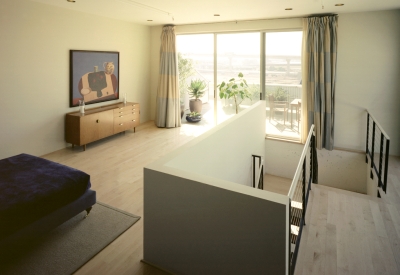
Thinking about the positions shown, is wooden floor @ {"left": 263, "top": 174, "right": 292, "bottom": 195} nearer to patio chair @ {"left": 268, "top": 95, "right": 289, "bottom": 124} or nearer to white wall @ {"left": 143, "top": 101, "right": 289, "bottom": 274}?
patio chair @ {"left": 268, "top": 95, "right": 289, "bottom": 124}

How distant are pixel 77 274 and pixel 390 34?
5.77m

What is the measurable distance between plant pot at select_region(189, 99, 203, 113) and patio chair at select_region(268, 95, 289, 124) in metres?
2.13

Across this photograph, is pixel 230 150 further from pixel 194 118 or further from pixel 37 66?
pixel 194 118

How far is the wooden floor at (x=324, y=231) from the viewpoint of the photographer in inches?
93.4

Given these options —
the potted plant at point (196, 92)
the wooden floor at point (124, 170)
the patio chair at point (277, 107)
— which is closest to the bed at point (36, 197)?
the wooden floor at point (124, 170)

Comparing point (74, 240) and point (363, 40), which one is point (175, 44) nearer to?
point (363, 40)

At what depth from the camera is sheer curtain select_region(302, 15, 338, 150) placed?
5395 mm

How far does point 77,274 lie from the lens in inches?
94.0

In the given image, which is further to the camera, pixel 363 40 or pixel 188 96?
pixel 188 96

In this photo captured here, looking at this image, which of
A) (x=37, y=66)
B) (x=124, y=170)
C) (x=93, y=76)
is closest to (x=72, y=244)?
(x=124, y=170)

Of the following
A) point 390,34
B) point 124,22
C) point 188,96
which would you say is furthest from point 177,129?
point 390,34

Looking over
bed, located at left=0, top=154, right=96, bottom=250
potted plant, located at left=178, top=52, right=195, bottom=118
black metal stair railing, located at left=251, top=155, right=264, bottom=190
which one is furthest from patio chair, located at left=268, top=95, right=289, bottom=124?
bed, located at left=0, top=154, right=96, bottom=250

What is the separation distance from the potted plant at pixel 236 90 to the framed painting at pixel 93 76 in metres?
2.46

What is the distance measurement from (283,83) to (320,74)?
33.4 inches
